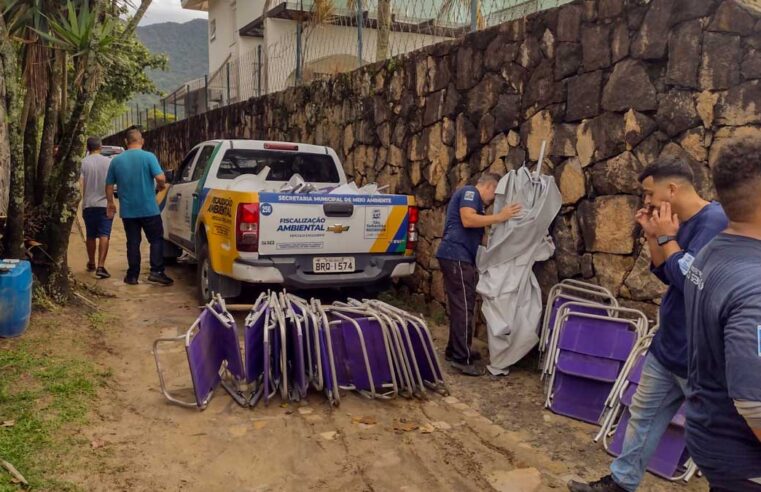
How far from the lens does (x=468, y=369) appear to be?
209 inches

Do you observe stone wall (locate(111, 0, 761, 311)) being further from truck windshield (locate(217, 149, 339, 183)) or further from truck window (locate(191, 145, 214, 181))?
truck window (locate(191, 145, 214, 181))

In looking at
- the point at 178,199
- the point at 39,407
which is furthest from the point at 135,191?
the point at 39,407

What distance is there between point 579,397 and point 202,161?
5.38m

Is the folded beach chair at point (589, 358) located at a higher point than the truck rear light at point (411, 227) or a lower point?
lower

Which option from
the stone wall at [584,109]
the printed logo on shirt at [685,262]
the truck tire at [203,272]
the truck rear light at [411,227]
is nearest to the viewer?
the printed logo on shirt at [685,262]

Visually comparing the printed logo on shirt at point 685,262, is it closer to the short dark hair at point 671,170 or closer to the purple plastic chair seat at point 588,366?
the short dark hair at point 671,170

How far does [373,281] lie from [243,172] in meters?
2.14

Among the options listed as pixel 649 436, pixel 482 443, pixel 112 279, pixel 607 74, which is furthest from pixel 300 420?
pixel 112 279

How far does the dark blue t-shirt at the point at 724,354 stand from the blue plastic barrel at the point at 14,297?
4989mm

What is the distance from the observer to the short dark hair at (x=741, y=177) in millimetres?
1822

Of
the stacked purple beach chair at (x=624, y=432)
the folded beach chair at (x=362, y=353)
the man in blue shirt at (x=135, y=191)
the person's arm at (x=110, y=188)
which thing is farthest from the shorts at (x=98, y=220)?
the stacked purple beach chair at (x=624, y=432)

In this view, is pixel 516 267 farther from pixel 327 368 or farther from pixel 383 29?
pixel 383 29

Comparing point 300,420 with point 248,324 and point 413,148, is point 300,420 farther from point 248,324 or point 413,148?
point 413,148

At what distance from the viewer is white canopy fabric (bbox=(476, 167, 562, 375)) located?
520 centimetres
